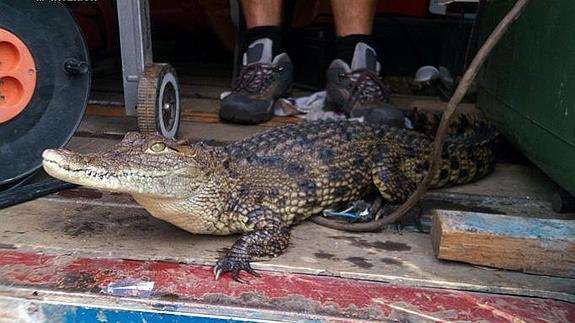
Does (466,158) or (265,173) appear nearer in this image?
(265,173)

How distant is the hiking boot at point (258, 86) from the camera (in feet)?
8.84

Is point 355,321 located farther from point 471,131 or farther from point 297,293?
point 471,131

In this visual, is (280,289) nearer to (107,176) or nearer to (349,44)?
(107,176)

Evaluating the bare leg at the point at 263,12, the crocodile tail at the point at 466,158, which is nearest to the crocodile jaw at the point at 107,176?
the crocodile tail at the point at 466,158

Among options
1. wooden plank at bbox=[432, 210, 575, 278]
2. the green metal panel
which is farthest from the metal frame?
the green metal panel

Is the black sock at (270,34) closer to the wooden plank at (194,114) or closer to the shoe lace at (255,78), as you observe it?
the shoe lace at (255,78)

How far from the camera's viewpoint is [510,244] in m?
1.46

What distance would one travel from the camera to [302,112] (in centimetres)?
295

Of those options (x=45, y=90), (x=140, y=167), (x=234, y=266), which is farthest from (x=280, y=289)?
(x=45, y=90)

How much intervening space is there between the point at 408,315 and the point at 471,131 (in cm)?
141

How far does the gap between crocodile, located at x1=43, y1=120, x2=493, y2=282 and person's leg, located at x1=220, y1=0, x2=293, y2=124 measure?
63 cm

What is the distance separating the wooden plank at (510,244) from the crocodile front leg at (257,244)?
16.8 inches

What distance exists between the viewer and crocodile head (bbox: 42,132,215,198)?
1406mm

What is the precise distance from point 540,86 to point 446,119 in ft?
2.32
